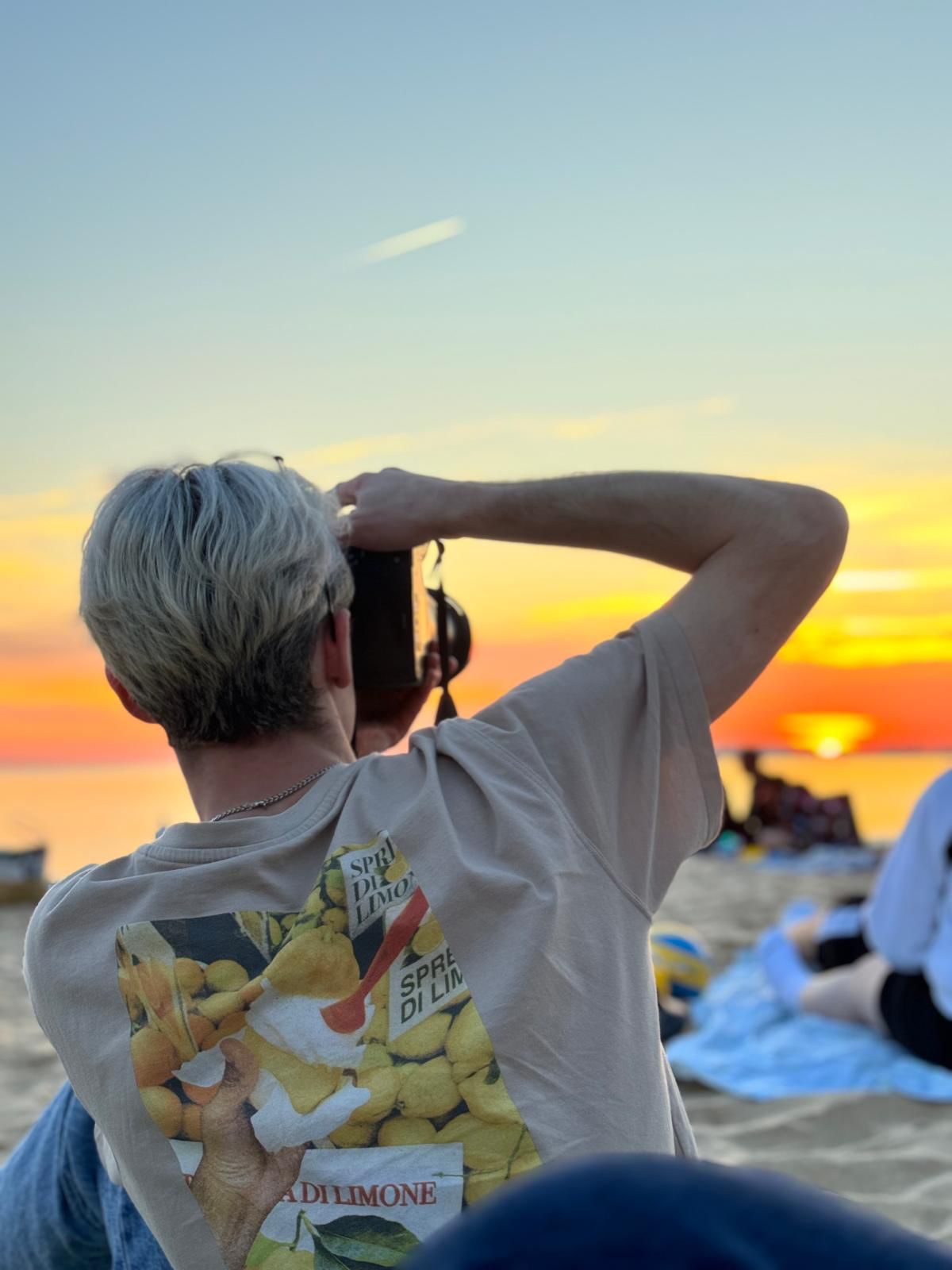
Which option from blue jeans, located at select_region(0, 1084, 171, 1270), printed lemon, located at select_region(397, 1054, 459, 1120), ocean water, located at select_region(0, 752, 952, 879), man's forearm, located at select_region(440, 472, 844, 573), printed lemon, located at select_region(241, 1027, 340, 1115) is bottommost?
ocean water, located at select_region(0, 752, 952, 879)

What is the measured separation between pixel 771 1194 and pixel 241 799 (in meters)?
1.13

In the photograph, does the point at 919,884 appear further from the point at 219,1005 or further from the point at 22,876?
the point at 22,876

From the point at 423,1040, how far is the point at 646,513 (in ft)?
2.49

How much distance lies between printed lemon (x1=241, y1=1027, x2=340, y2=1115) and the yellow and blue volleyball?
11.5 feet

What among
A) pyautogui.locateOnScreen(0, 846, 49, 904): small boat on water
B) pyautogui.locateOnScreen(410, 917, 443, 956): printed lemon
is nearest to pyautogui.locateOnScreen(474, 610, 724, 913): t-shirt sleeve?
pyautogui.locateOnScreen(410, 917, 443, 956): printed lemon

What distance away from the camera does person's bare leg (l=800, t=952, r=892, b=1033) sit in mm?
4129

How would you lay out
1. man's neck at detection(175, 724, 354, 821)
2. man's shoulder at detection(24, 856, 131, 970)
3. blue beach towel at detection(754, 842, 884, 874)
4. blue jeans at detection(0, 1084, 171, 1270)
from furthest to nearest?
blue beach towel at detection(754, 842, 884, 874) → blue jeans at detection(0, 1084, 171, 1270) → man's neck at detection(175, 724, 354, 821) → man's shoulder at detection(24, 856, 131, 970)

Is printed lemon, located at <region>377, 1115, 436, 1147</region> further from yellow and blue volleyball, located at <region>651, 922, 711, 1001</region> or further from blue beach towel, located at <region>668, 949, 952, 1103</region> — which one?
yellow and blue volleyball, located at <region>651, 922, 711, 1001</region>

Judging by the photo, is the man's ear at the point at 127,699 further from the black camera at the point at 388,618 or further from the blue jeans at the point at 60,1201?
the blue jeans at the point at 60,1201

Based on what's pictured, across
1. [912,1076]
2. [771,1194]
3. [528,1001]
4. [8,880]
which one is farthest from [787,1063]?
[8,880]

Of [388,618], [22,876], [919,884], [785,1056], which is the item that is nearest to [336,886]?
[388,618]

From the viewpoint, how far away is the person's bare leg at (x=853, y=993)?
13.5 ft

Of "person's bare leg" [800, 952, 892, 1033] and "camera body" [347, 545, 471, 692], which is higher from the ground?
"camera body" [347, 545, 471, 692]

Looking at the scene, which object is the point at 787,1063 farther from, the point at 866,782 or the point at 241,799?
the point at 866,782
